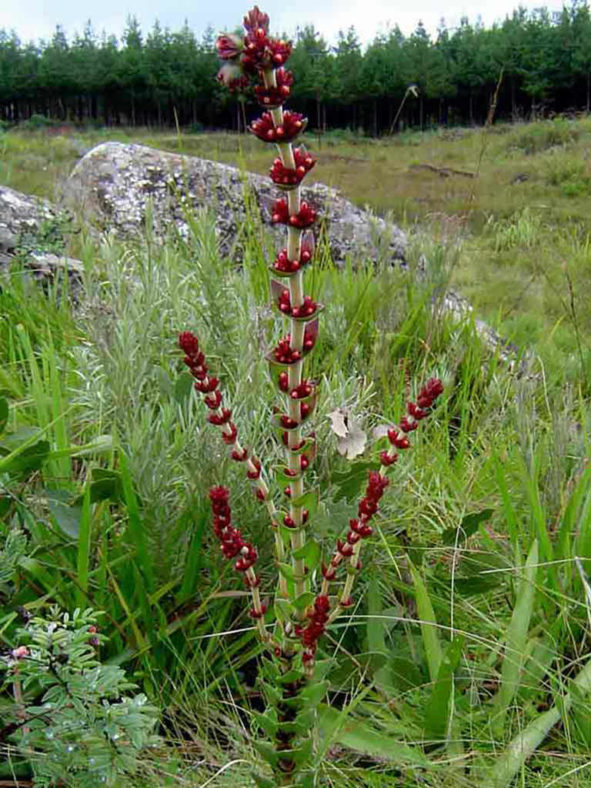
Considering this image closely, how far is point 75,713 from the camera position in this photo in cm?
108

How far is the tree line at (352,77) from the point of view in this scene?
172 feet

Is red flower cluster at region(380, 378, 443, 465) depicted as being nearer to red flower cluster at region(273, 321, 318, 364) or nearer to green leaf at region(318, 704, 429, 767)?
red flower cluster at region(273, 321, 318, 364)

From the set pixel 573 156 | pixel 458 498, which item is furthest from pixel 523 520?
pixel 573 156

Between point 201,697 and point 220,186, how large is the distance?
4.84m

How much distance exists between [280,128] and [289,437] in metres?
0.41

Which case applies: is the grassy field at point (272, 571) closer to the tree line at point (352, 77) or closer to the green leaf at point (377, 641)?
the green leaf at point (377, 641)

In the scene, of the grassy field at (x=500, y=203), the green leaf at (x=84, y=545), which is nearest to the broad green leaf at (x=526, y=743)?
the green leaf at (x=84, y=545)

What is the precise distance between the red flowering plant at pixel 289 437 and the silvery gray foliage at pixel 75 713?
0.22 meters

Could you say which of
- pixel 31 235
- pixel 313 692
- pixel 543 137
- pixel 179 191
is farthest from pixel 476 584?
pixel 543 137

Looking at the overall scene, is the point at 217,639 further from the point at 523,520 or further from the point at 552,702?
the point at 523,520

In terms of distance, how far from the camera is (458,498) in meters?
2.02

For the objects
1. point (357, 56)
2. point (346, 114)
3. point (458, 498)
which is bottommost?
point (458, 498)

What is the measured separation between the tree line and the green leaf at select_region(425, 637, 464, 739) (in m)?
49.0

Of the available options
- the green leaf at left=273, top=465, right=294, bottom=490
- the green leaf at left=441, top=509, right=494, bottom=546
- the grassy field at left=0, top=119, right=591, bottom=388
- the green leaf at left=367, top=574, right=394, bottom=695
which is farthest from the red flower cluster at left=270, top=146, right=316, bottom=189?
the grassy field at left=0, top=119, right=591, bottom=388
